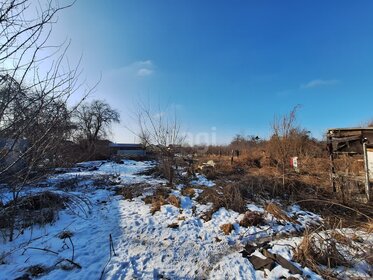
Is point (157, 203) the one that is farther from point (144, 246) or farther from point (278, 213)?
point (278, 213)

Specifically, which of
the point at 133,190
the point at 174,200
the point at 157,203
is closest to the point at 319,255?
the point at 174,200

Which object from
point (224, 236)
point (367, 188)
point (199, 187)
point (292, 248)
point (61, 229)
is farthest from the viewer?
point (199, 187)

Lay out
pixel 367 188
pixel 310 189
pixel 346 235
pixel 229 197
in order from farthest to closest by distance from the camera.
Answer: pixel 310 189
pixel 229 197
pixel 367 188
pixel 346 235

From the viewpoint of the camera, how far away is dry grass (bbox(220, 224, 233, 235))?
5.26 metres

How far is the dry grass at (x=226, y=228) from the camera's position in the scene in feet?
17.3

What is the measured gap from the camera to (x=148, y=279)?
142 inches

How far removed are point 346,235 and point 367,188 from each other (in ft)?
8.82

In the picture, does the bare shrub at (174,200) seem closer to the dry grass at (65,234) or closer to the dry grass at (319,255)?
the dry grass at (65,234)

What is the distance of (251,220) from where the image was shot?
5.60m

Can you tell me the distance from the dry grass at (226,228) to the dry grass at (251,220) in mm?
350

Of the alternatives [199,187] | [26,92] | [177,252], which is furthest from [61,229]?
[199,187]

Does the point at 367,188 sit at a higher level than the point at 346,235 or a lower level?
higher

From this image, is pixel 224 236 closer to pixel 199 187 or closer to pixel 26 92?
pixel 199 187

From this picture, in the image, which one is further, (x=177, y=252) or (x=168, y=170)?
(x=168, y=170)
